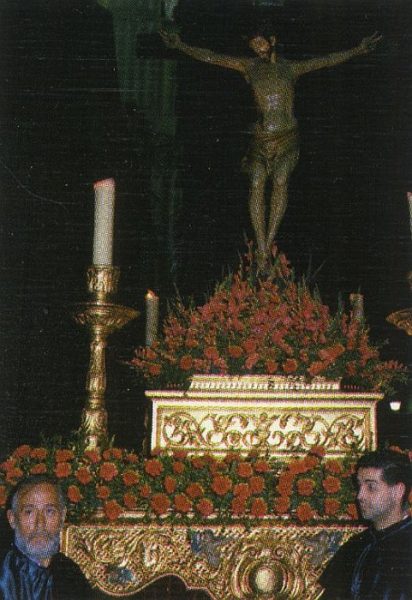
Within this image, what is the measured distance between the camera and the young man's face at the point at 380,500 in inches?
96.4

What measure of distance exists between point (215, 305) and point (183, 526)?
2.63 feet

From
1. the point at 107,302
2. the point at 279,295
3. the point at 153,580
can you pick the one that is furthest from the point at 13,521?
the point at 279,295

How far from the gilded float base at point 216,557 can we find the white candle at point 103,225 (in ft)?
3.15

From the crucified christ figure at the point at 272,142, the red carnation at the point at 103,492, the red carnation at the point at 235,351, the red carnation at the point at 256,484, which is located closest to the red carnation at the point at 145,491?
the red carnation at the point at 103,492

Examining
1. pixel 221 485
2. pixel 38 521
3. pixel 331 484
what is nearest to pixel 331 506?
pixel 331 484

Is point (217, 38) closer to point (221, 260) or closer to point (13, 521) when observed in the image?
point (221, 260)

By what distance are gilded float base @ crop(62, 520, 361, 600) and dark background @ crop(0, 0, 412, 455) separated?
216 cm

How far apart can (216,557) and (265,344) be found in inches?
29.7

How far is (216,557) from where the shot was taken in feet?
8.57

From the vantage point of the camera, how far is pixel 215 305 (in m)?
3.02

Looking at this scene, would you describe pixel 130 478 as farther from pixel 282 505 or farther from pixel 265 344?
pixel 265 344

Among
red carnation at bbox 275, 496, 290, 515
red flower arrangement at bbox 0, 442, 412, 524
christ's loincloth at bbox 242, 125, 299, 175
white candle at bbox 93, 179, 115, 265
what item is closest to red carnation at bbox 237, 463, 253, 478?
red flower arrangement at bbox 0, 442, 412, 524

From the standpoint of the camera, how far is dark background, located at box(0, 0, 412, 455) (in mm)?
4805

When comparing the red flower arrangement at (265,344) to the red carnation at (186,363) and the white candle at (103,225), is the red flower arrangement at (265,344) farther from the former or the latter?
the white candle at (103,225)
